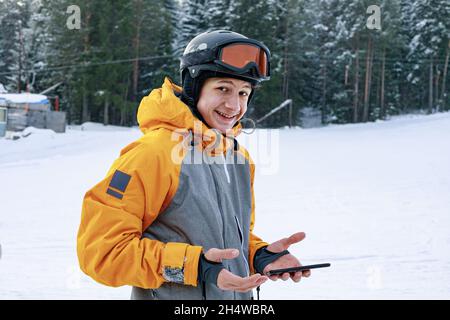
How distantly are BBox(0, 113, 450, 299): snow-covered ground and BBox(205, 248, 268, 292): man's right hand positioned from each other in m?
3.12

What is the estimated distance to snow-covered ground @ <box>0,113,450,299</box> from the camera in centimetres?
480

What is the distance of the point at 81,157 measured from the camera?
14.9 m

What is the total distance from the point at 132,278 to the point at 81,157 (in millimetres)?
13890

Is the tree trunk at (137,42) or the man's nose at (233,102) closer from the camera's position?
the man's nose at (233,102)

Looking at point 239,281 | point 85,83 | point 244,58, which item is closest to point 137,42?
point 85,83

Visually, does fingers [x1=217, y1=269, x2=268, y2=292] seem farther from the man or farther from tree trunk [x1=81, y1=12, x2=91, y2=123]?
tree trunk [x1=81, y1=12, x2=91, y2=123]

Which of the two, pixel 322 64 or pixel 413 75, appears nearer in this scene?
pixel 322 64

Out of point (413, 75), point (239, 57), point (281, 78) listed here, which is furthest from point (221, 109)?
point (413, 75)

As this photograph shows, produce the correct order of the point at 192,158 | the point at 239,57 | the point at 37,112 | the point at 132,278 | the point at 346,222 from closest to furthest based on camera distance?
1. the point at 132,278
2. the point at 192,158
3. the point at 239,57
4. the point at 346,222
5. the point at 37,112

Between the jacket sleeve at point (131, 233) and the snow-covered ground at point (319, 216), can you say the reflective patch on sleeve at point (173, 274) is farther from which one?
the snow-covered ground at point (319, 216)

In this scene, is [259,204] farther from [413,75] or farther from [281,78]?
[413,75]

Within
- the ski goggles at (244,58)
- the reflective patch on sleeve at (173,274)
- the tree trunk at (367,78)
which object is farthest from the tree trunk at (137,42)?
the reflective patch on sleeve at (173,274)

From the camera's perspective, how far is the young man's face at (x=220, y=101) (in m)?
1.90

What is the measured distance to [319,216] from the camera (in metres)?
7.91
